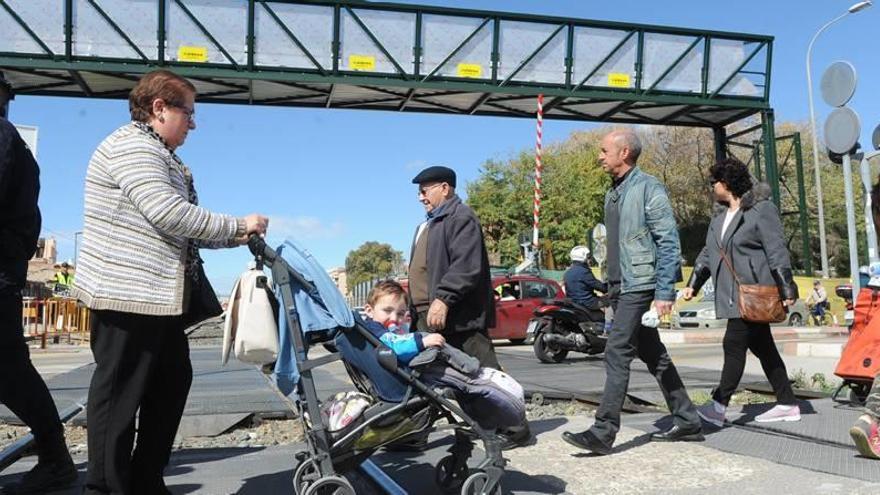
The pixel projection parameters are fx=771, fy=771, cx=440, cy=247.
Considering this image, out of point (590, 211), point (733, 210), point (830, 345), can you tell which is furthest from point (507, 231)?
point (733, 210)

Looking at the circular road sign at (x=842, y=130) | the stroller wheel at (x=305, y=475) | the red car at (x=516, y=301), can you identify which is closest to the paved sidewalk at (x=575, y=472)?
the stroller wheel at (x=305, y=475)

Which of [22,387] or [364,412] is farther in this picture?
[22,387]

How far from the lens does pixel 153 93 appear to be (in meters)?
3.24

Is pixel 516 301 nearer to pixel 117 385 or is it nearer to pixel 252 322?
pixel 252 322

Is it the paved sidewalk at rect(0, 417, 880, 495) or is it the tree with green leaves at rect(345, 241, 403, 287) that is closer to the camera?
the paved sidewalk at rect(0, 417, 880, 495)

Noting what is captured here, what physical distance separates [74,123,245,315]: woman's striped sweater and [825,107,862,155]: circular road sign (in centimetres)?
736

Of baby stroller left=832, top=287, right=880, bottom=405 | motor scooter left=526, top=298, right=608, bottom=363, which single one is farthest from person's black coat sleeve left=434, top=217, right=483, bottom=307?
motor scooter left=526, top=298, right=608, bottom=363

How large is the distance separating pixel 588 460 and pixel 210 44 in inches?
555

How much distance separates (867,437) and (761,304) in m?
1.27

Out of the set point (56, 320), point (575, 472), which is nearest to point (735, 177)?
point (575, 472)

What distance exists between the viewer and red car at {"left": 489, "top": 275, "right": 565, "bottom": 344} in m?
16.3

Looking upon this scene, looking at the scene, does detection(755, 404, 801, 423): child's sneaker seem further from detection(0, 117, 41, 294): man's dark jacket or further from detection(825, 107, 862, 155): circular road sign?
detection(0, 117, 41, 294): man's dark jacket

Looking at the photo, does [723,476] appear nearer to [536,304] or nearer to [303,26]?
[536,304]

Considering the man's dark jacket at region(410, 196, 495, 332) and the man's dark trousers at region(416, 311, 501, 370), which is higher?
the man's dark jacket at region(410, 196, 495, 332)
